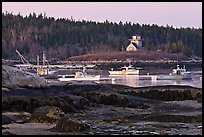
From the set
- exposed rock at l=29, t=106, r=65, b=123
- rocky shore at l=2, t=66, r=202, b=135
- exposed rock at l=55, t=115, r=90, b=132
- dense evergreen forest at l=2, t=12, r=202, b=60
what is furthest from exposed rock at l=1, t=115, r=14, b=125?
dense evergreen forest at l=2, t=12, r=202, b=60

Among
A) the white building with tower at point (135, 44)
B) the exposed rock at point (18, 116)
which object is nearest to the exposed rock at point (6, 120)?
the exposed rock at point (18, 116)

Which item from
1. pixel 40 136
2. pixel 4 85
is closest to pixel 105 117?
pixel 4 85

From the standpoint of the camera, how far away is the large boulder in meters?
27.6

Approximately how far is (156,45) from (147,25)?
17.2m

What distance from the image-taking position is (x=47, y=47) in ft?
555

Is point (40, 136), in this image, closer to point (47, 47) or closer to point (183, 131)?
point (183, 131)

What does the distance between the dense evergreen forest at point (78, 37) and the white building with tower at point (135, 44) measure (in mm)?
3742

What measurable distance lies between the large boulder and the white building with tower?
447ft

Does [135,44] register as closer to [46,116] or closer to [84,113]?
[84,113]

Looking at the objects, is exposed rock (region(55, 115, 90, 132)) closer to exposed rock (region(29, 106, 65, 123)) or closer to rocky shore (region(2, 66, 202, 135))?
rocky shore (region(2, 66, 202, 135))

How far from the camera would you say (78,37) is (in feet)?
580

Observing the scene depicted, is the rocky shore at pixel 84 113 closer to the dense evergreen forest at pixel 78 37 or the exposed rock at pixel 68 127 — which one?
the exposed rock at pixel 68 127

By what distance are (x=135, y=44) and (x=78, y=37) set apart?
18.5 meters

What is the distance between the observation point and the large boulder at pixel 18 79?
2759 centimetres
